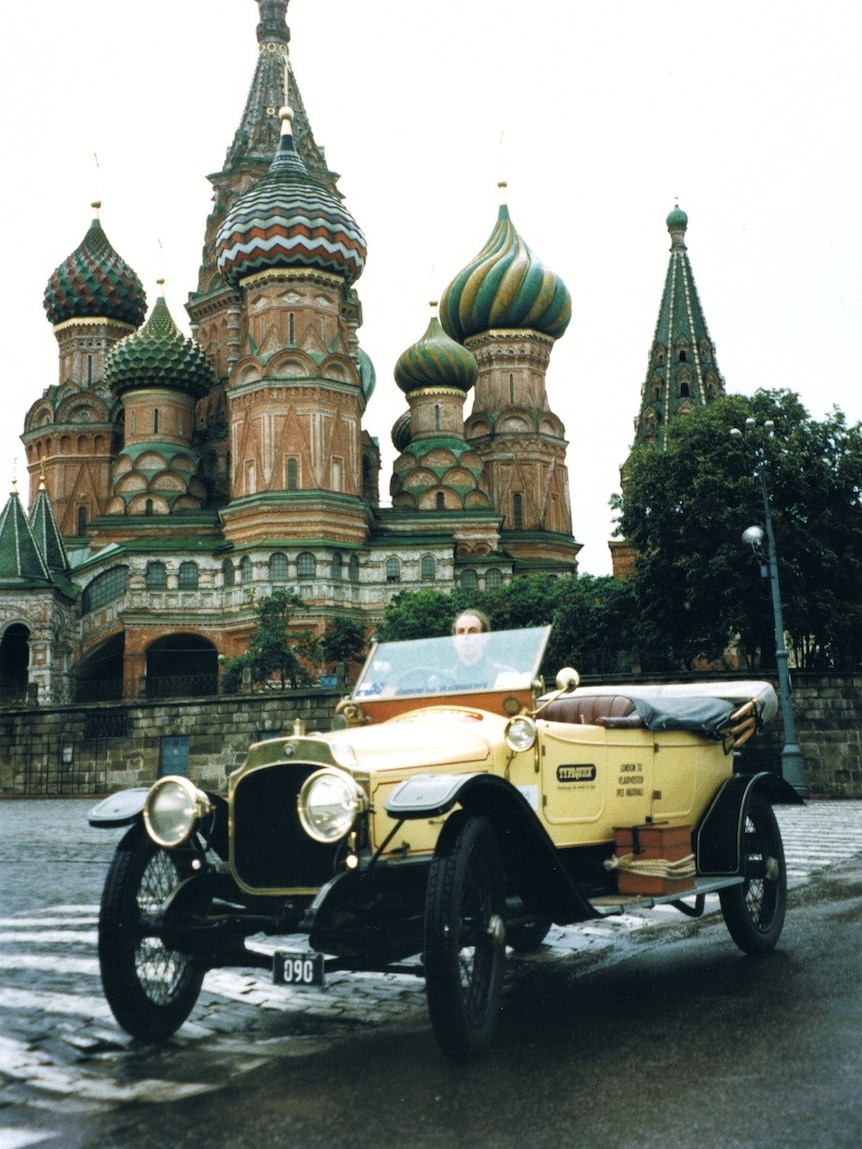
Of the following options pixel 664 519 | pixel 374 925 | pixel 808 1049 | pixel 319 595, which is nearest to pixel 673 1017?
pixel 808 1049

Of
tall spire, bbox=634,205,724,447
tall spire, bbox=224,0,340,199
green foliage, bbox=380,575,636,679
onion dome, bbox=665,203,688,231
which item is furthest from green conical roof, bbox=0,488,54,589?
onion dome, bbox=665,203,688,231

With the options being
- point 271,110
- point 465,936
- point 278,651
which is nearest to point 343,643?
point 278,651

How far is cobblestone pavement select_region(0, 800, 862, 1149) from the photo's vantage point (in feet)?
16.6

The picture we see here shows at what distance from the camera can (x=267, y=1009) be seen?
21.9 ft

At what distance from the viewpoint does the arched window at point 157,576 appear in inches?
2079

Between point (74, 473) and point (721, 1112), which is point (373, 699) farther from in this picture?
point (74, 473)

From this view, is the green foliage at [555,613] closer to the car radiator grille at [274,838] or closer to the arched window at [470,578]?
the arched window at [470,578]

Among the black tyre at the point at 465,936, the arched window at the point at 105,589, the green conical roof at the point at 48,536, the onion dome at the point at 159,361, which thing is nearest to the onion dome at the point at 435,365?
the onion dome at the point at 159,361

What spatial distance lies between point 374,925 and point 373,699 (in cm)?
185

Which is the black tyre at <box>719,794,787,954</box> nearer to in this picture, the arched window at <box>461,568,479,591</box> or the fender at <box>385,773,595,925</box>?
the fender at <box>385,773,595,925</box>

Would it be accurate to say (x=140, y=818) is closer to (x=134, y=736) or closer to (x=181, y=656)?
(x=134, y=736)

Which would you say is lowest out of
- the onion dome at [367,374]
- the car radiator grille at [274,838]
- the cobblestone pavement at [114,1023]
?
the cobblestone pavement at [114,1023]

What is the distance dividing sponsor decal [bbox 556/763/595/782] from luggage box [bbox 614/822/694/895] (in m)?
0.39

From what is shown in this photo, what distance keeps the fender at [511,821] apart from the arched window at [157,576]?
48.0 metres
